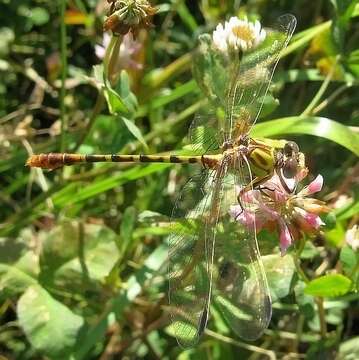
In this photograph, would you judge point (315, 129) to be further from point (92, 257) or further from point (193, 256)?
point (92, 257)

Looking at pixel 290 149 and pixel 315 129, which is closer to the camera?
pixel 290 149

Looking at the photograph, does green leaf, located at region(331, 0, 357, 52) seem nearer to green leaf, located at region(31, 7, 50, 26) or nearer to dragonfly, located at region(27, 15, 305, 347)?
dragonfly, located at region(27, 15, 305, 347)

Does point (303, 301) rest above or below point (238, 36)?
below

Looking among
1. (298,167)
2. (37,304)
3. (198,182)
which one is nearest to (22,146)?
(37,304)

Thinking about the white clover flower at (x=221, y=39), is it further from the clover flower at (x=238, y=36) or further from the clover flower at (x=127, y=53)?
the clover flower at (x=127, y=53)

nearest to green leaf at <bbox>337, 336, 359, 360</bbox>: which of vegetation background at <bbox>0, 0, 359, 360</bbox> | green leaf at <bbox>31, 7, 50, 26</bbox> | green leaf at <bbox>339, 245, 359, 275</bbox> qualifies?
vegetation background at <bbox>0, 0, 359, 360</bbox>

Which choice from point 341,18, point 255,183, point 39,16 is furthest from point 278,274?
point 39,16
